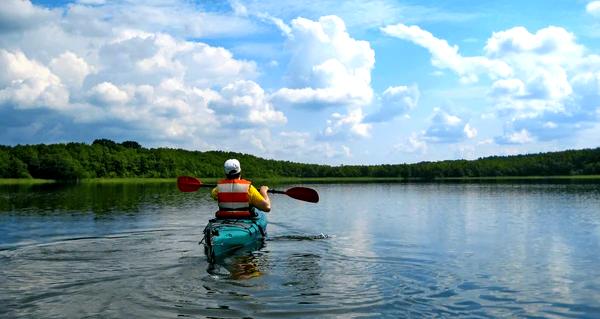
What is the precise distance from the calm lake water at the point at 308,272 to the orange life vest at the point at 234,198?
46.3 inches

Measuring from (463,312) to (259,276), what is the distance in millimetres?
4535

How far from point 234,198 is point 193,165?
157 meters

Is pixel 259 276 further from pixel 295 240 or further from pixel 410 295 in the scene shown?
pixel 295 240

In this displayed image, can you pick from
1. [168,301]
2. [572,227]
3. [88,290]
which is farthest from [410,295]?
[572,227]

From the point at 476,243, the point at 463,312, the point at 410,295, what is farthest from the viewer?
the point at 476,243

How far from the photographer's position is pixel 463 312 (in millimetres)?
9320

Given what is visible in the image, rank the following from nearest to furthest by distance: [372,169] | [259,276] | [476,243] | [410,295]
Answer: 1. [410,295]
2. [259,276]
3. [476,243]
4. [372,169]

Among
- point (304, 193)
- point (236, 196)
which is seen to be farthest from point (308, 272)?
point (304, 193)

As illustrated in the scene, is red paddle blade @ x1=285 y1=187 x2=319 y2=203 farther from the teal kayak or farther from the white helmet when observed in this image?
the white helmet

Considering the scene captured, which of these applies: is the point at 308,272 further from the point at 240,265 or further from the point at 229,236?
the point at 229,236

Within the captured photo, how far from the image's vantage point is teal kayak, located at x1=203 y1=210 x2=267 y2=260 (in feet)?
45.4

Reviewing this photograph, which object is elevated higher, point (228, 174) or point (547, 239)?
point (228, 174)

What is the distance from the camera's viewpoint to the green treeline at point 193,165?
11781cm

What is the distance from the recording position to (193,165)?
555ft
